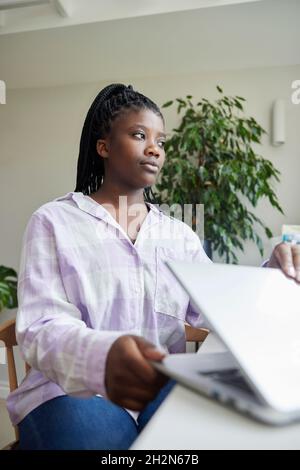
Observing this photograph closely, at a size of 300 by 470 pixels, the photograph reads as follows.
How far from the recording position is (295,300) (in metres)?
0.49

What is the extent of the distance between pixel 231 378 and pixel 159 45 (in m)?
2.15

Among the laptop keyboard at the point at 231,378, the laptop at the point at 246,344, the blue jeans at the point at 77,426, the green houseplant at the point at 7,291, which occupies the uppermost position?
the laptop at the point at 246,344

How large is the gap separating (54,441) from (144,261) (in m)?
0.38

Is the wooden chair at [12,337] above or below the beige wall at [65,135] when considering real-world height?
below

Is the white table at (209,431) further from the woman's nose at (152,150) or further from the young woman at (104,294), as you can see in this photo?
the woman's nose at (152,150)

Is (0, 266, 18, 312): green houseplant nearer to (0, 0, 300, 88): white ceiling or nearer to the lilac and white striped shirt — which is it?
(0, 0, 300, 88): white ceiling

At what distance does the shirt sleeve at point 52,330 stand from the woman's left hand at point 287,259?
270 mm

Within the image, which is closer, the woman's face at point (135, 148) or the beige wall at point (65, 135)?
the woman's face at point (135, 148)

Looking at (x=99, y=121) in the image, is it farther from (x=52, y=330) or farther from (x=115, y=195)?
(x=52, y=330)

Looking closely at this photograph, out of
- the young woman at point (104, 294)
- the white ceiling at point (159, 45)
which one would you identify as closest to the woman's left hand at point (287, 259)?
the young woman at point (104, 294)

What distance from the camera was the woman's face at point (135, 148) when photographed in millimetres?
882

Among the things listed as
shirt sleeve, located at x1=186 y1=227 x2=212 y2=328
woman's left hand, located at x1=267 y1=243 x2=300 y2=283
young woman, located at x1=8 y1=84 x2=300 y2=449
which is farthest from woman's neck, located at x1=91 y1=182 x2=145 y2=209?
woman's left hand, located at x1=267 y1=243 x2=300 y2=283

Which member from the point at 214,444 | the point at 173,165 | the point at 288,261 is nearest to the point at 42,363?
the point at 214,444

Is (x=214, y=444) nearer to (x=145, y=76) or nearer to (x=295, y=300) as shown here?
(x=295, y=300)
